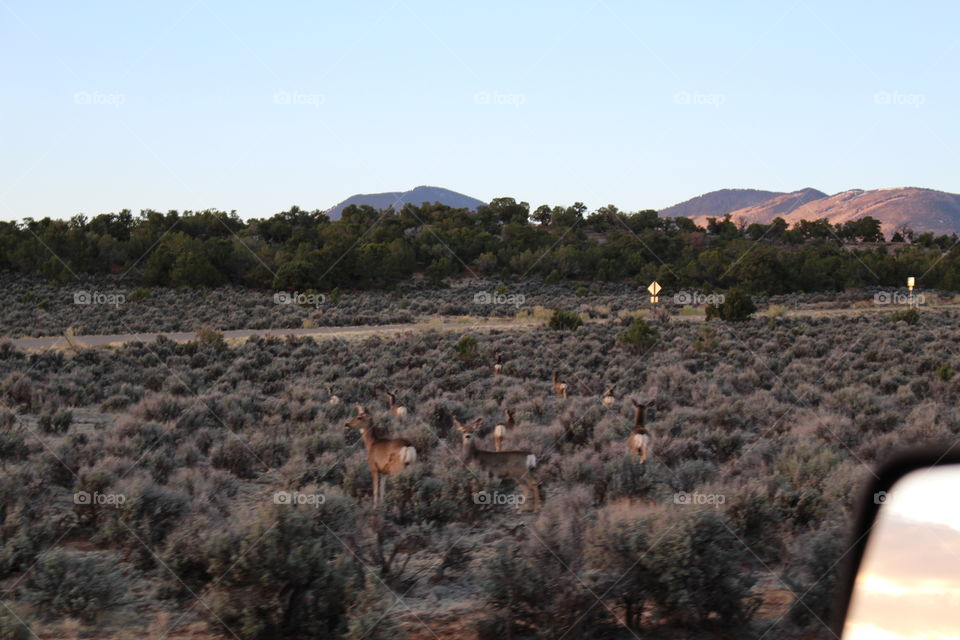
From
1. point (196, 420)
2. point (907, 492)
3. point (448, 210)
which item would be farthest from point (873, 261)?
point (907, 492)

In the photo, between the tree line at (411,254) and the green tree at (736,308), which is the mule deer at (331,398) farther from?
the tree line at (411,254)

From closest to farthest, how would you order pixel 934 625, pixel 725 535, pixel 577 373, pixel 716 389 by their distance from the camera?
1. pixel 934 625
2. pixel 725 535
3. pixel 716 389
4. pixel 577 373

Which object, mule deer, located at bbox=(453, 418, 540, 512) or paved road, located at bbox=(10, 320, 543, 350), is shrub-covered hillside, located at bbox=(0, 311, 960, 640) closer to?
mule deer, located at bbox=(453, 418, 540, 512)

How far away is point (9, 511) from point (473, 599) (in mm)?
4670

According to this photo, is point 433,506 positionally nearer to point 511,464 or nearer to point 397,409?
point 511,464

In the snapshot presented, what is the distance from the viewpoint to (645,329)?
25406mm

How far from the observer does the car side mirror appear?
245cm

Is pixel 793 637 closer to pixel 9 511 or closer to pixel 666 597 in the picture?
pixel 666 597

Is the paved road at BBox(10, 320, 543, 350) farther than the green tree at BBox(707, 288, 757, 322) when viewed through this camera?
No

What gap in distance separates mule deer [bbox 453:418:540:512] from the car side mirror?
5551 mm

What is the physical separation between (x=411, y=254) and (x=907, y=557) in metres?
71.5

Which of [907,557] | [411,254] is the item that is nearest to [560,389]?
[907,557]

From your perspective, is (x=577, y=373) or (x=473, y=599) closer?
(x=473, y=599)

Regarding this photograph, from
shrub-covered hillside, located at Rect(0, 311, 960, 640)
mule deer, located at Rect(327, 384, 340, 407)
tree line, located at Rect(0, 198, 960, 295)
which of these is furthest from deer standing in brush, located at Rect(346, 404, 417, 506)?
tree line, located at Rect(0, 198, 960, 295)
